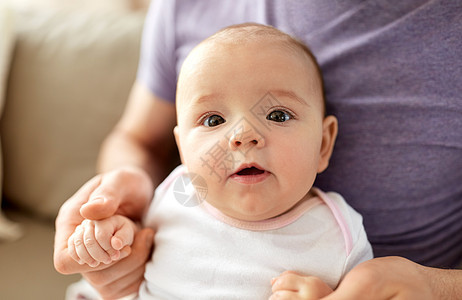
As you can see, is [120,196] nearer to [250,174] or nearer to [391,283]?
[250,174]

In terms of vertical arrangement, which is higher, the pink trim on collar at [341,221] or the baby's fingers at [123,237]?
the baby's fingers at [123,237]

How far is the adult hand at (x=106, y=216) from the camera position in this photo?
0.83 meters

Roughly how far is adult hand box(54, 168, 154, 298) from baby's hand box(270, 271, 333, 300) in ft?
0.95

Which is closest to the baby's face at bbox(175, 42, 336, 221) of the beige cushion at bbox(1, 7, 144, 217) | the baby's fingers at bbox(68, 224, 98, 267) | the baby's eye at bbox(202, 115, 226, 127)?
the baby's eye at bbox(202, 115, 226, 127)

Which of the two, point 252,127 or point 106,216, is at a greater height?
point 252,127

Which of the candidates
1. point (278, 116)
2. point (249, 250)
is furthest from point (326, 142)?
point (249, 250)

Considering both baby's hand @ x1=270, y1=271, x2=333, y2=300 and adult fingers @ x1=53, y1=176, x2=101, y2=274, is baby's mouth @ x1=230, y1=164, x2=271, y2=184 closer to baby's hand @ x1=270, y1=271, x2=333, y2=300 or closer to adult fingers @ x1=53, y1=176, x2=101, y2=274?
baby's hand @ x1=270, y1=271, x2=333, y2=300

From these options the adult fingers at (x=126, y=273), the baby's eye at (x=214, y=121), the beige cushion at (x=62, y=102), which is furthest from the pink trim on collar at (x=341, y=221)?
the beige cushion at (x=62, y=102)

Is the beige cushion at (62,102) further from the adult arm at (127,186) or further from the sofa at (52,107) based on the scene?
the adult arm at (127,186)

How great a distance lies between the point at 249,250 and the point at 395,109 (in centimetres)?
42

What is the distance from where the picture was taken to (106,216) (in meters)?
0.84

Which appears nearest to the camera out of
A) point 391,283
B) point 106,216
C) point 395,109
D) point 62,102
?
point 391,283

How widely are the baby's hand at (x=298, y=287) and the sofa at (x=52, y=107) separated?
881 mm

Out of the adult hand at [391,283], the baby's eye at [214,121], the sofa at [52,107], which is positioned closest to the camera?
the adult hand at [391,283]
